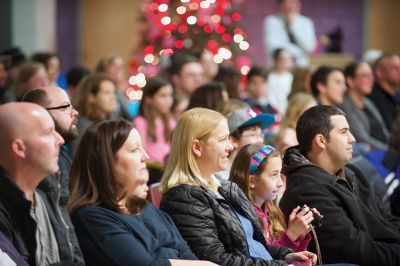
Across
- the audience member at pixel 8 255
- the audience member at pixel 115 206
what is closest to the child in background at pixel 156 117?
the audience member at pixel 115 206

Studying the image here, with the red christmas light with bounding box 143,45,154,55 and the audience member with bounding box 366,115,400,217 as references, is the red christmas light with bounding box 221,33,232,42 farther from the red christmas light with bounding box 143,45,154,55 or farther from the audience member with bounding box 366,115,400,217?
the audience member with bounding box 366,115,400,217

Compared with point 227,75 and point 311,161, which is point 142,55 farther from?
point 311,161

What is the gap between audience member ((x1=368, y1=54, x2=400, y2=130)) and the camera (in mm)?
9531

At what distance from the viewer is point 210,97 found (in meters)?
6.95

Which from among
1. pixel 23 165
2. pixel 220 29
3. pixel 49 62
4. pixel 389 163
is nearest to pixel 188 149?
pixel 23 165

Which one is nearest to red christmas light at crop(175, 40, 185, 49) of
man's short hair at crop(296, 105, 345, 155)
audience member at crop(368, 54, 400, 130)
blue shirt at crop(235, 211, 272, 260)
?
audience member at crop(368, 54, 400, 130)

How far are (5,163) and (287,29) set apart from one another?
338 inches

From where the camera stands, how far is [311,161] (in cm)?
515

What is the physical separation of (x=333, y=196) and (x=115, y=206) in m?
1.58

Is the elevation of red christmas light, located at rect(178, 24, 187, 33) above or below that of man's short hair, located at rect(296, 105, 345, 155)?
below

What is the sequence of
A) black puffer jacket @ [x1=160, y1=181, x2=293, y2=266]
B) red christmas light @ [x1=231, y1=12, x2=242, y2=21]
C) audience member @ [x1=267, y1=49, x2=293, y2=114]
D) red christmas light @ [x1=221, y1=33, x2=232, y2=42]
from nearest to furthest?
black puffer jacket @ [x1=160, y1=181, x2=293, y2=266] → audience member @ [x1=267, y1=49, x2=293, y2=114] → red christmas light @ [x1=221, y1=33, x2=232, y2=42] → red christmas light @ [x1=231, y1=12, x2=242, y2=21]

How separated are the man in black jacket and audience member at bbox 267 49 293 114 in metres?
5.35

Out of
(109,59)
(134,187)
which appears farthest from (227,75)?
(134,187)

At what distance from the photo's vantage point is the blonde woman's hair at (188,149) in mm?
4309
